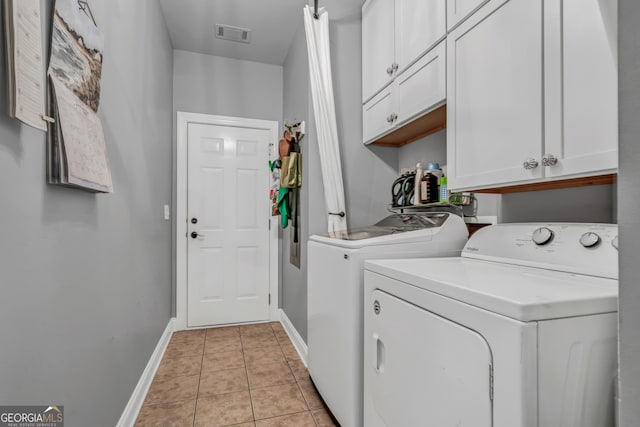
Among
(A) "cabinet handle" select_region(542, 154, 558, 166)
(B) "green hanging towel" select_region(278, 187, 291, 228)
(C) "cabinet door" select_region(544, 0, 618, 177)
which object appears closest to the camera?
(C) "cabinet door" select_region(544, 0, 618, 177)

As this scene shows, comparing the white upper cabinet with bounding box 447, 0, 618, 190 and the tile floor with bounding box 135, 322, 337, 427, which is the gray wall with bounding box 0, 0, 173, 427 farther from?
the white upper cabinet with bounding box 447, 0, 618, 190

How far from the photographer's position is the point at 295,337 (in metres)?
2.64

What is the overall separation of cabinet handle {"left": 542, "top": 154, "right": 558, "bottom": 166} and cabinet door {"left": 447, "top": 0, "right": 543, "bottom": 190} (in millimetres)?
33

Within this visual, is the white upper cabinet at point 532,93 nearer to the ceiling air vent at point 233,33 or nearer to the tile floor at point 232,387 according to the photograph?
the tile floor at point 232,387

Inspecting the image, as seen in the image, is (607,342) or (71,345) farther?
(71,345)

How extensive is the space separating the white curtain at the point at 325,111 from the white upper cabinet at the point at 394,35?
1.01ft

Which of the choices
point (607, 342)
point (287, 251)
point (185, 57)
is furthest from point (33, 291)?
point (185, 57)

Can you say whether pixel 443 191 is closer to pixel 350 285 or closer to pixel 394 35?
pixel 350 285

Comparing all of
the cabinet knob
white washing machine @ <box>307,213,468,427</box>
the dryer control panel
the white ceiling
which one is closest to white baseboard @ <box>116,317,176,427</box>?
white washing machine @ <box>307,213,468,427</box>

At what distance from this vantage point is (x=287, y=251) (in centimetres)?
299

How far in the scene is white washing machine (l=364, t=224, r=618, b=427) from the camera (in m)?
0.65

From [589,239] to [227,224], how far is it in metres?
2.88

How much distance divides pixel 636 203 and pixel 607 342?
571 millimetres

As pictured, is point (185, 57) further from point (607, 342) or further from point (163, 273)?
point (607, 342)
